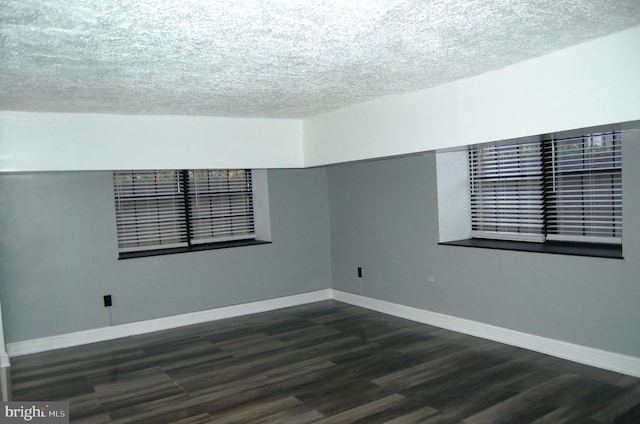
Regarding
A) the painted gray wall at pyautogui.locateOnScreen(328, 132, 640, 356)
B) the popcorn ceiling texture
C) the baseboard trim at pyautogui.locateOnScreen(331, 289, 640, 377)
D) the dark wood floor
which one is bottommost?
the dark wood floor

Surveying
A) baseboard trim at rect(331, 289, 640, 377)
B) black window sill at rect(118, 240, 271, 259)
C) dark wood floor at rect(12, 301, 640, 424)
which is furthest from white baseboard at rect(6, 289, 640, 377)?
black window sill at rect(118, 240, 271, 259)

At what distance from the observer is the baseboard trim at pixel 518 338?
3.76 metres

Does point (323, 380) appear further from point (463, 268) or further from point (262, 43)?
point (262, 43)

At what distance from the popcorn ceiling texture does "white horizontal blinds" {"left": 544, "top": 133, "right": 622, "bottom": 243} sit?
141 cm

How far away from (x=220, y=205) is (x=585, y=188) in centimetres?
418

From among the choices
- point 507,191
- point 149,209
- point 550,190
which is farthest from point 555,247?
point 149,209

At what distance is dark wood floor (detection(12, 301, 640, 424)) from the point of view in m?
3.31

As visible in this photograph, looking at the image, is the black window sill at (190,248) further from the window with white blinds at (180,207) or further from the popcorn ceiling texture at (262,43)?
the popcorn ceiling texture at (262,43)

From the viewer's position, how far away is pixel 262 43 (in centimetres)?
262

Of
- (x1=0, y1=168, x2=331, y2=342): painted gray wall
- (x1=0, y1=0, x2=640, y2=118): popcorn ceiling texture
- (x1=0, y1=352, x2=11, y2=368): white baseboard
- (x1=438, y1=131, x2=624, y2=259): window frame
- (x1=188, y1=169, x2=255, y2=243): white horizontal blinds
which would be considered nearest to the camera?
(x1=0, y1=0, x2=640, y2=118): popcorn ceiling texture

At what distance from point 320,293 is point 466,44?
4.48 m

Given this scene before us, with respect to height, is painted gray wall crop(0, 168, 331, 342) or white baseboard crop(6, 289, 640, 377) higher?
painted gray wall crop(0, 168, 331, 342)

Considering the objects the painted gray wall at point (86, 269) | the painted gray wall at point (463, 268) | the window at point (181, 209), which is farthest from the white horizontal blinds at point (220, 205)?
the painted gray wall at point (463, 268)

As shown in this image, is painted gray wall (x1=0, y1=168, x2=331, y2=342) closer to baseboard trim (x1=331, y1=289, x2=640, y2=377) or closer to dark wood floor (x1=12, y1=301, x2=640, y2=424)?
dark wood floor (x1=12, y1=301, x2=640, y2=424)
